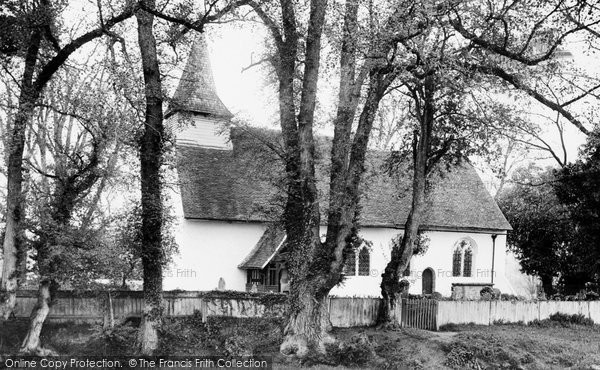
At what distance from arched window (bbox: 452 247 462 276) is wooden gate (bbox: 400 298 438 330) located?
15043 mm

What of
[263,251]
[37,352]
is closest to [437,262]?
[263,251]

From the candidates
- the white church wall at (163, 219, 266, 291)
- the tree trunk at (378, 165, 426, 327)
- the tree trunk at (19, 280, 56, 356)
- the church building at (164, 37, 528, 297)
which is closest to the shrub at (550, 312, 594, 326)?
the church building at (164, 37, 528, 297)

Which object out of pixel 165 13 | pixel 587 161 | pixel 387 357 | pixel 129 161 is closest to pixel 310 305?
pixel 387 357

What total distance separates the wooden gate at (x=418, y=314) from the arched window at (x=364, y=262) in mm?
11914

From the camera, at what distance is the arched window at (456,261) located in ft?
121

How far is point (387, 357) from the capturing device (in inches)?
687

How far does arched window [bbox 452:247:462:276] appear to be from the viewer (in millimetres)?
36959

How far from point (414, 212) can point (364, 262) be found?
14.1m

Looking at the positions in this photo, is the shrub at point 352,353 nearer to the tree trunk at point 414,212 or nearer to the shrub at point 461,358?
the shrub at point 461,358

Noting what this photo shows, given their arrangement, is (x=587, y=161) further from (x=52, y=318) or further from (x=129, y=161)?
(x=52, y=318)

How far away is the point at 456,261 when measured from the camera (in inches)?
1465

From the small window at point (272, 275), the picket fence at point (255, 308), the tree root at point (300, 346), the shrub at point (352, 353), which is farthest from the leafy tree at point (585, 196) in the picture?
the small window at point (272, 275)

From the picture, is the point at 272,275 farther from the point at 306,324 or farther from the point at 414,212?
the point at 306,324

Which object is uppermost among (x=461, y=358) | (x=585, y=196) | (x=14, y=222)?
(x=585, y=196)
